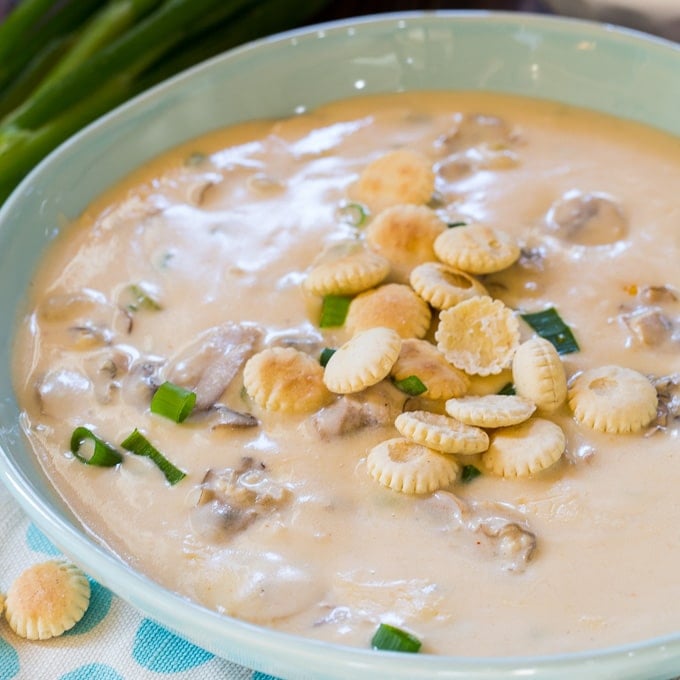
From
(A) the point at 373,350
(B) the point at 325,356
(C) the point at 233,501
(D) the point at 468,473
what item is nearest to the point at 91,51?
(B) the point at 325,356

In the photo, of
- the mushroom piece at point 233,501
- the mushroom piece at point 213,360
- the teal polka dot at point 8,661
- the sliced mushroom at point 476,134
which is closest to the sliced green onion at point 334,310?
the mushroom piece at point 213,360

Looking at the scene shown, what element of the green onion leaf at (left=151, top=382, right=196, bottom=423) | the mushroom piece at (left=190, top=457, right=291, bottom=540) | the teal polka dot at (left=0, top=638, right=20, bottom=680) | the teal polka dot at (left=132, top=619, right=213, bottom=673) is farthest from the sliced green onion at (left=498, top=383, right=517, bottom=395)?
the teal polka dot at (left=0, top=638, right=20, bottom=680)

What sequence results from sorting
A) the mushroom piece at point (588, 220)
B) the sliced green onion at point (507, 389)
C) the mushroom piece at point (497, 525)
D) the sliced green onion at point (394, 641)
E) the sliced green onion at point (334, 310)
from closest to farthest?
1. the sliced green onion at point (394, 641)
2. the mushroom piece at point (497, 525)
3. the sliced green onion at point (507, 389)
4. the sliced green onion at point (334, 310)
5. the mushroom piece at point (588, 220)

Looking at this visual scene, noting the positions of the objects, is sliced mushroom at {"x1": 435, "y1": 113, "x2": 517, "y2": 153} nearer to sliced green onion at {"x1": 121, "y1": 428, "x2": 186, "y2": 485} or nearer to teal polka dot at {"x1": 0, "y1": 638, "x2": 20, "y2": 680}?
sliced green onion at {"x1": 121, "y1": 428, "x2": 186, "y2": 485}

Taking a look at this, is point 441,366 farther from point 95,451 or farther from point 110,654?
point 110,654

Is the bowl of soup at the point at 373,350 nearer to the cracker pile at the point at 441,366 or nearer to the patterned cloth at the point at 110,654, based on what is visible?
the cracker pile at the point at 441,366
